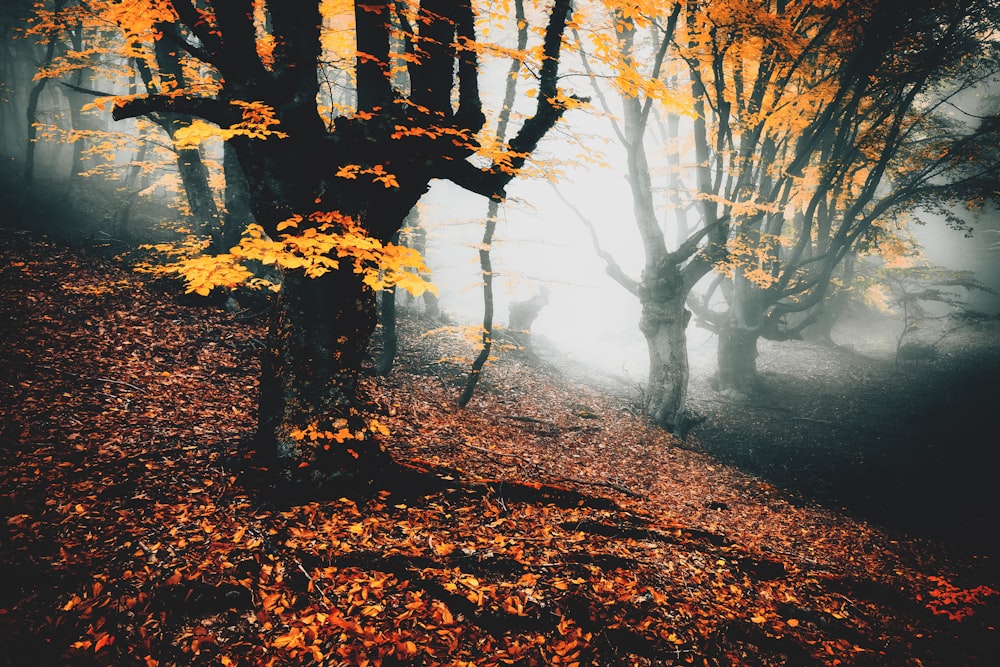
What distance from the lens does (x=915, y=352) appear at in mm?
18031

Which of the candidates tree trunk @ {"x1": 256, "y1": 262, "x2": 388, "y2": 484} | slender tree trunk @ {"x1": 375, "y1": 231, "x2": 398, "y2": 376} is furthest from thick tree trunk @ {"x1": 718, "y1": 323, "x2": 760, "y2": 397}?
tree trunk @ {"x1": 256, "y1": 262, "x2": 388, "y2": 484}

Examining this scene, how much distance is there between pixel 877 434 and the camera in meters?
11.3

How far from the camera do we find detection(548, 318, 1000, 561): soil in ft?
25.8

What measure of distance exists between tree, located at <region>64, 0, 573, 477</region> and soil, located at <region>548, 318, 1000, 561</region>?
870cm

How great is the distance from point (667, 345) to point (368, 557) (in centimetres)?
968

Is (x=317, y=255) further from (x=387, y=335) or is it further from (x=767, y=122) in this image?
(x=767, y=122)

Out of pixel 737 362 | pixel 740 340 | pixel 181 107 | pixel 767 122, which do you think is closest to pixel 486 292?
pixel 181 107

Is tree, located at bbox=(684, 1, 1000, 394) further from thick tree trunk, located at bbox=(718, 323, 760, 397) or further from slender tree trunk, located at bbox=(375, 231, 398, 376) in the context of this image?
slender tree trunk, located at bbox=(375, 231, 398, 376)

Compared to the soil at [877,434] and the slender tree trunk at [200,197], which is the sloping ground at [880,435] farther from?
the slender tree trunk at [200,197]

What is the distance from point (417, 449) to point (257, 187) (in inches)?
150

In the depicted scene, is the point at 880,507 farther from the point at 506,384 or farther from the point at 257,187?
the point at 257,187

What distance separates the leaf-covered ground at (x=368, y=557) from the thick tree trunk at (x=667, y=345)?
4.20 m

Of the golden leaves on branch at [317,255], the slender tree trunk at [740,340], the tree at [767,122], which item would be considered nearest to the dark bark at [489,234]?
the tree at [767,122]

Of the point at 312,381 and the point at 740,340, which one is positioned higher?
the point at 312,381
